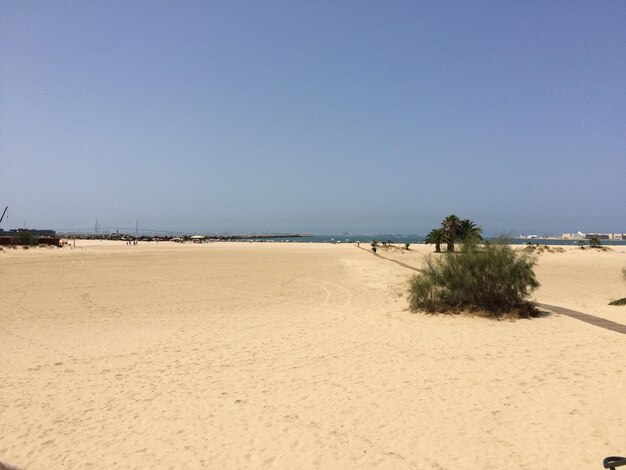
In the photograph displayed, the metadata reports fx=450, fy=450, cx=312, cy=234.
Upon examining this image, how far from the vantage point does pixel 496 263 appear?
13.0m

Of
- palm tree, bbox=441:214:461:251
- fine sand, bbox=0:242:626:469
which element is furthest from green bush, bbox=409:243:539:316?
palm tree, bbox=441:214:461:251

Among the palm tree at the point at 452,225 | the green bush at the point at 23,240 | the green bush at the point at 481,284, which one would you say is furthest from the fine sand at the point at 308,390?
the green bush at the point at 23,240

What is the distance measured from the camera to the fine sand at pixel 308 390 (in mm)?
4859

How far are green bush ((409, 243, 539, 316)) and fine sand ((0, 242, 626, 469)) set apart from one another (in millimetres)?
928

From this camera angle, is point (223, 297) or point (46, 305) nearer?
point (46, 305)

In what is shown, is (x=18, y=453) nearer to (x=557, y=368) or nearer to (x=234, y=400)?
(x=234, y=400)

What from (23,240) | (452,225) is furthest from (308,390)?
(23,240)

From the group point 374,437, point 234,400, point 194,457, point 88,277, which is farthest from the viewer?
point 88,277

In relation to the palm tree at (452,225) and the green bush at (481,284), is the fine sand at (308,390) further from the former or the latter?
the palm tree at (452,225)

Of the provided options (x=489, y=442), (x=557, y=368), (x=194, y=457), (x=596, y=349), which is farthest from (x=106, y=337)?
(x=596, y=349)

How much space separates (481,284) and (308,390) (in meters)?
8.00

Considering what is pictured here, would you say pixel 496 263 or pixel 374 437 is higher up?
pixel 496 263

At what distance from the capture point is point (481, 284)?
511 inches

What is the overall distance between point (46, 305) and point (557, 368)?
1480 cm
